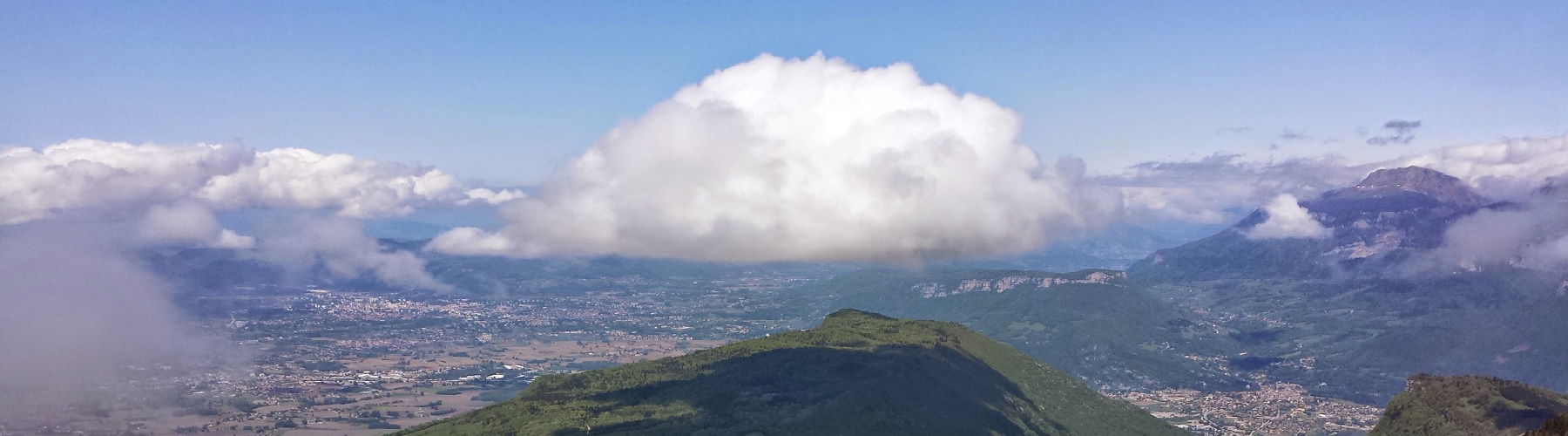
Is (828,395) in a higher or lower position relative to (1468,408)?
higher

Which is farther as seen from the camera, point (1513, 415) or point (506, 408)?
point (506, 408)

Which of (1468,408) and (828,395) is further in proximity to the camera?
(828,395)

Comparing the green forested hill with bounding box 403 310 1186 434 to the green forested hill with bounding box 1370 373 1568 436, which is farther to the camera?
the green forested hill with bounding box 403 310 1186 434

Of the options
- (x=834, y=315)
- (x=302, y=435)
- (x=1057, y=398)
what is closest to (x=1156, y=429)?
(x=1057, y=398)

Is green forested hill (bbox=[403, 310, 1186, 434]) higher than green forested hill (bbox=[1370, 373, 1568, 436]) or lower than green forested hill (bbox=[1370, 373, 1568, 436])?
higher

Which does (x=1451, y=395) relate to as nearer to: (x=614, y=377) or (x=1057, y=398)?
(x=1057, y=398)
